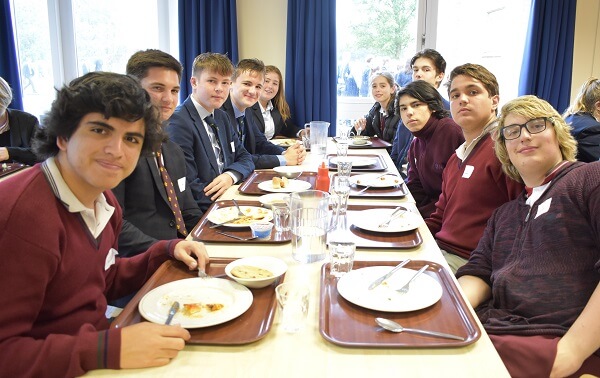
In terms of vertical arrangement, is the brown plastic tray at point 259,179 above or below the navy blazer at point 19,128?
below

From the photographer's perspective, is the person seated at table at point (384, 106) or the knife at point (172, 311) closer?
the knife at point (172, 311)

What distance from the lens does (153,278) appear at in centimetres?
125

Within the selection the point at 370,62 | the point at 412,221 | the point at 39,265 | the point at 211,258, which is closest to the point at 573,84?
the point at 370,62

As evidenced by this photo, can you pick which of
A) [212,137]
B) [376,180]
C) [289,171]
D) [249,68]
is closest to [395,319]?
[376,180]

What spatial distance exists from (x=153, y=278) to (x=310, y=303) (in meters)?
0.42

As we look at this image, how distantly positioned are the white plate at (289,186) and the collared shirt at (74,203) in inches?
42.8

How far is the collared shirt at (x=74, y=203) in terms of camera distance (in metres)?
1.01

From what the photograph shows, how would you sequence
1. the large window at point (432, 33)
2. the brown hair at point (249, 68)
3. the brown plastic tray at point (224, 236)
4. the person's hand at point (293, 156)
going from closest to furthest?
1. the brown plastic tray at point (224, 236)
2. the person's hand at point (293, 156)
3. the brown hair at point (249, 68)
4. the large window at point (432, 33)

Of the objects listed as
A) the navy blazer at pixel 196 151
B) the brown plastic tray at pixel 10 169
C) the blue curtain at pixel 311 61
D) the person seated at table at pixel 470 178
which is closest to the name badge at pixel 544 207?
the person seated at table at pixel 470 178

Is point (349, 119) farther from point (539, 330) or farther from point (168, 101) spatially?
point (539, 330)

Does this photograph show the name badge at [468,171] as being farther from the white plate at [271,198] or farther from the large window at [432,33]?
the large window at [432,33]

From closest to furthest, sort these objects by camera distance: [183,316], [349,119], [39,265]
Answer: [39,265]
[183,316]
[349,119]

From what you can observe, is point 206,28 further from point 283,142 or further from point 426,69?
point 426,69

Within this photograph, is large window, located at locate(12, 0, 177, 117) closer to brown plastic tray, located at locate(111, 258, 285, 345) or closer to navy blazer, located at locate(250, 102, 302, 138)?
navy blazer, located at locate(250, 102, 302, 138)
